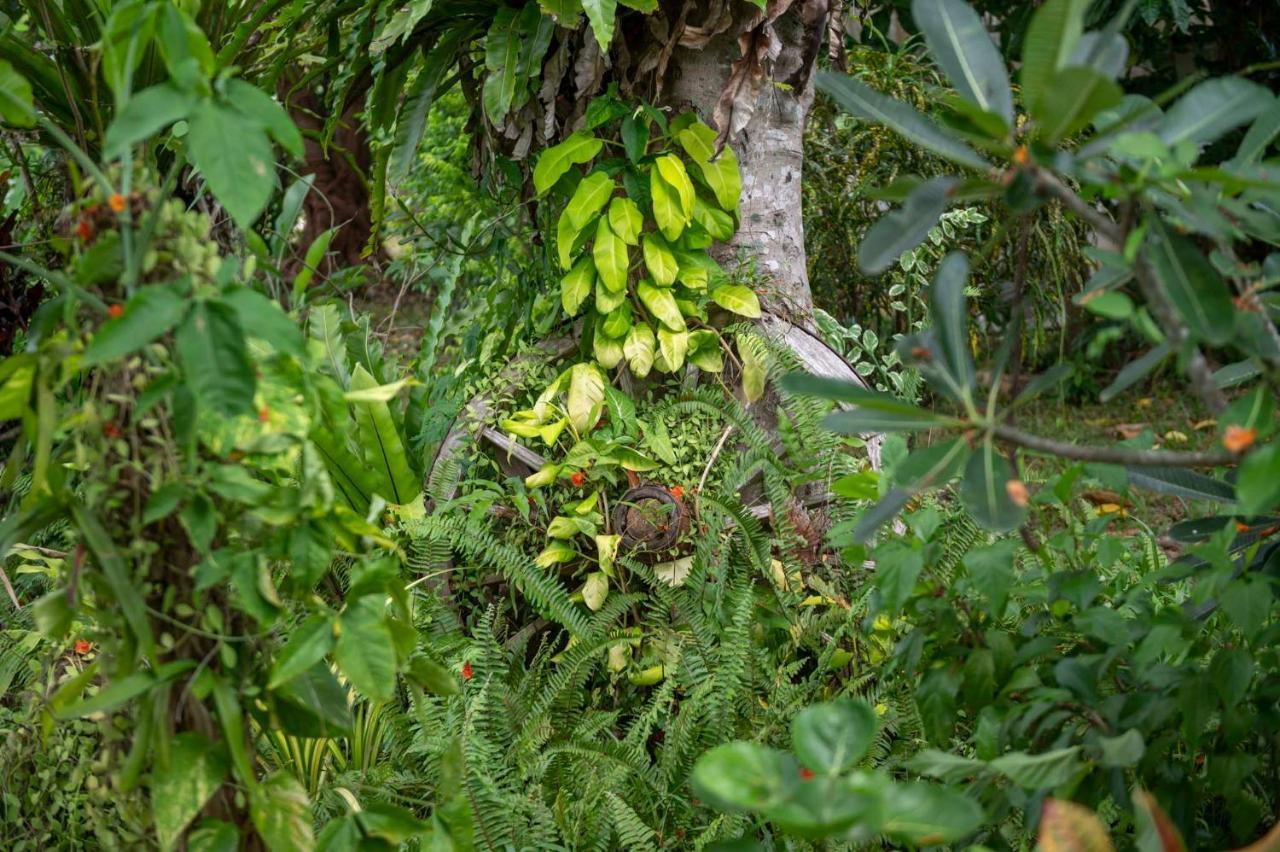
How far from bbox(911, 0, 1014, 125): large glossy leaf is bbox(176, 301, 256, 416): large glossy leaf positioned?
2.34ft

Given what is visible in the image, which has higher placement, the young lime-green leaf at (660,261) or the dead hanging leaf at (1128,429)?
the young lime-green leaf at (660,261)

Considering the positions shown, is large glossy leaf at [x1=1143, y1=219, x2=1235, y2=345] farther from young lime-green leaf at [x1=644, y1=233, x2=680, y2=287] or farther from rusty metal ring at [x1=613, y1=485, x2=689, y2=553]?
young lime-green leaf at [x1=644, y1=233, x2=680, y2=287]

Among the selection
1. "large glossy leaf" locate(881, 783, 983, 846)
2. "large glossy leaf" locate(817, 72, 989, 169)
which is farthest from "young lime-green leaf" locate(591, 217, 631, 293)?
"large glossy leaf" locate(881, 783, 983, 846)

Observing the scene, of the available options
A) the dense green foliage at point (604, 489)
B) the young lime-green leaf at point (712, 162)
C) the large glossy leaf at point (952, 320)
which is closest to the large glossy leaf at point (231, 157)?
the dense green foliage at point (604, 489)

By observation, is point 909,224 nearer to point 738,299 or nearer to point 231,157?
point 231,157

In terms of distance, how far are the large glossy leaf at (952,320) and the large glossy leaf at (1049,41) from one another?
0.64 ft

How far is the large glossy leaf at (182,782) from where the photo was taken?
1.15m

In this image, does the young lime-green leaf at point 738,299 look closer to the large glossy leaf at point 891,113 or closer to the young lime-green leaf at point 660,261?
the young lime-green leaf at point 660,261

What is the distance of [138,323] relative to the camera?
1.00 meters

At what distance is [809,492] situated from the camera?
9.11 feet

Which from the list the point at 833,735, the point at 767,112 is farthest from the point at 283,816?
the point at 767,112

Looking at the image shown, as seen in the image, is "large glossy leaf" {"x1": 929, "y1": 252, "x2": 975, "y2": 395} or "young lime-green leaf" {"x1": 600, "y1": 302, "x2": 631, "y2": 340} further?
"young lime-green leaf" {"x1": 600, "y1": 302, "x2": 631, "y2": 340}

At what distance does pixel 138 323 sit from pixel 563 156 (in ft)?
5.75

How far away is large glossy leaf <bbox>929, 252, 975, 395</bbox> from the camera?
119cm
